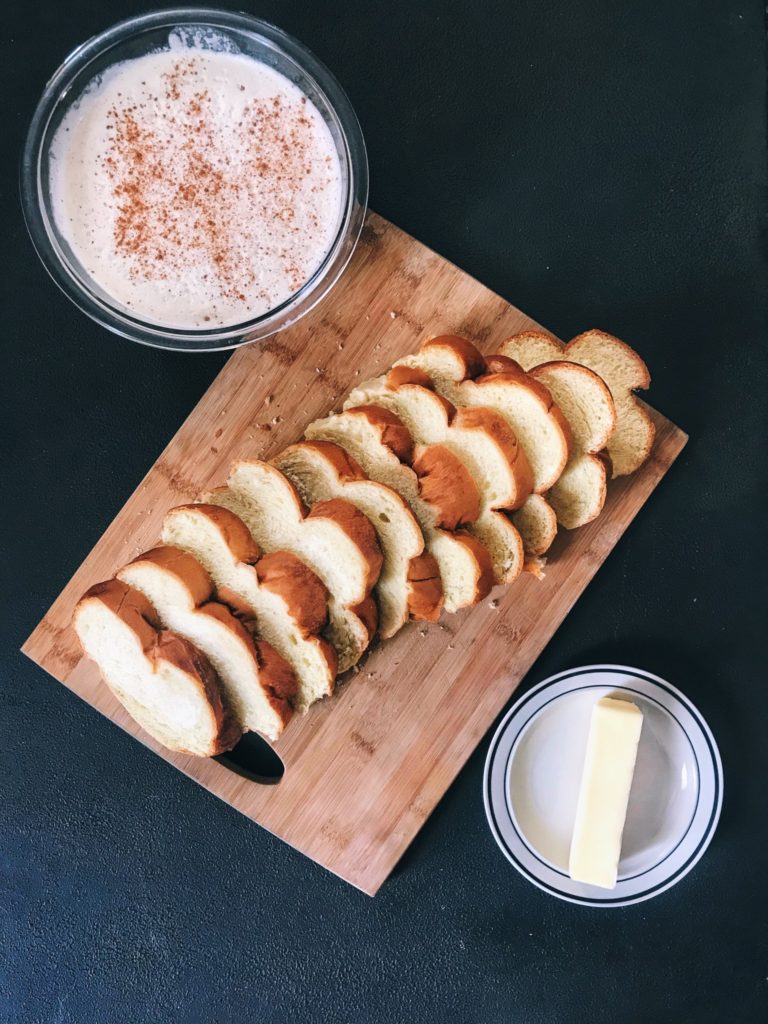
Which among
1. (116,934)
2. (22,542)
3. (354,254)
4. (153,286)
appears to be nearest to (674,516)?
(354,254)

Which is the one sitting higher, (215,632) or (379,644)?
(379,644)

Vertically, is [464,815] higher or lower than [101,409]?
lower

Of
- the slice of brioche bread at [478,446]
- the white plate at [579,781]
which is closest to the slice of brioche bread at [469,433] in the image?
the slice of brioche bread at [478,446]

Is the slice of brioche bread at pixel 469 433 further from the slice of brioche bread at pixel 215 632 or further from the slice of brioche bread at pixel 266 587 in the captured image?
the slice of brioche bread at pixel 215 632

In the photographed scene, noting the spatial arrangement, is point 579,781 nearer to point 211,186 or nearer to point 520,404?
point 520,404

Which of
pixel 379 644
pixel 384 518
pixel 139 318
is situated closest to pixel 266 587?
pixel 384 518

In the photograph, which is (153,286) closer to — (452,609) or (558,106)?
(452,609)
